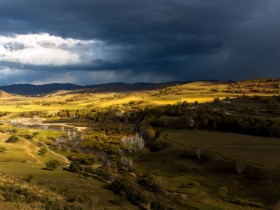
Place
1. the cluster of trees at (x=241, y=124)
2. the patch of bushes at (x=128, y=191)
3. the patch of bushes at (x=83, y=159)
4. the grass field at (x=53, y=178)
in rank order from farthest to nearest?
the cluster of trees at (x=241, y=124) → the patch of bushes at (x=83, y=159) → the patch of bushes at (x=128, y=191) → the grass field at (x=53, y=178)

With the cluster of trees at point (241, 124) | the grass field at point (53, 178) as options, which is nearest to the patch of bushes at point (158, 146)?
the grass field at point (53, 178)

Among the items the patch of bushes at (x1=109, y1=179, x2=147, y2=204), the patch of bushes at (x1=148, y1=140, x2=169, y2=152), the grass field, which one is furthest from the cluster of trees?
the patch of bushes at (x1=109, y1=179, x2=147, y2=204)

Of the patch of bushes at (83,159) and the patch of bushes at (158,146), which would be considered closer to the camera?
the patch of bushes at (83,159)

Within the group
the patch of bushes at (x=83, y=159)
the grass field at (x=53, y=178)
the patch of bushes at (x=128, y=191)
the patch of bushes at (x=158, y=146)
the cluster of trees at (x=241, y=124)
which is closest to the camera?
the grass field at (x=53, y=178)

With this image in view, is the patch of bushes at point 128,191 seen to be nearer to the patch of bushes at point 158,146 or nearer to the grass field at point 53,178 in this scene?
the grass field at point 53,178

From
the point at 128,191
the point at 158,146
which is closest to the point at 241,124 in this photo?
the point at 158,146

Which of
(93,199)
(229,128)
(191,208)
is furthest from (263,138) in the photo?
(93,199)

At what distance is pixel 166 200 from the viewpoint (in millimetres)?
70625

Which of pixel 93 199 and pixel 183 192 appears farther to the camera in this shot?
pixel 183 192

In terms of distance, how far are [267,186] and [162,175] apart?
996 inches

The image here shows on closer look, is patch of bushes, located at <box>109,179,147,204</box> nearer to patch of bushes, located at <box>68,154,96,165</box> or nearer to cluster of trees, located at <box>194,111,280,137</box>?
patch of bushes, located at <box>68,154,96,165</box>

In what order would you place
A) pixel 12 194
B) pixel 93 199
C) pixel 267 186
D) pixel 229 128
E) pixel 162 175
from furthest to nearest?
pixel 229 128 → pixel 162 175 → pixel 267 186 → pixel 93 199 → pixel 12 194

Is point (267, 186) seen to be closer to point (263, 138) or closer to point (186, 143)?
point (186, 143)

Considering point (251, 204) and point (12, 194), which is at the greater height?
point (12, 194)
